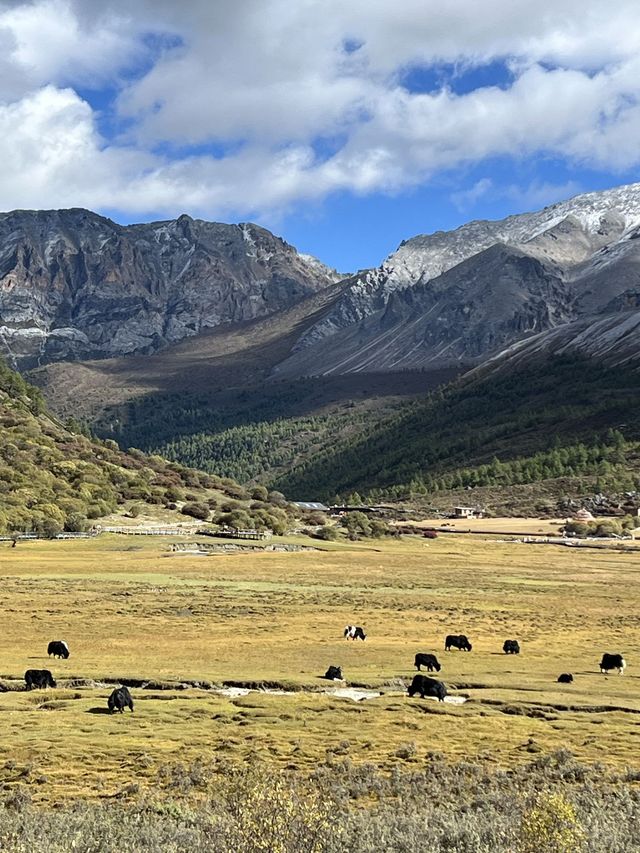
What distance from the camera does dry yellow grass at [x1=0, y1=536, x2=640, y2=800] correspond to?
23.3m

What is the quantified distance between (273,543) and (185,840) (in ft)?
333

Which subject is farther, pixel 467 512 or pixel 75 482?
pixel 467 512

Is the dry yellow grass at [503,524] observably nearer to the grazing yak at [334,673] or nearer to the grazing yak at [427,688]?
the grazing yak at [334,673]

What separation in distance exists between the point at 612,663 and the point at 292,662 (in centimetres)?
1398

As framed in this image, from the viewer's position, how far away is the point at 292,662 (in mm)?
37562

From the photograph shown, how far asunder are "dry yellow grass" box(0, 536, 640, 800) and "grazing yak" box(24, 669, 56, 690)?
50 cm

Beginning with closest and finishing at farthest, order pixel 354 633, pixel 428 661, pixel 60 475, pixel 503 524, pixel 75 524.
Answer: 1. pixel 428 661
2. pixel 354 633
3. pixel 75 524
4. pixel 60 475
5. pixel 503 524

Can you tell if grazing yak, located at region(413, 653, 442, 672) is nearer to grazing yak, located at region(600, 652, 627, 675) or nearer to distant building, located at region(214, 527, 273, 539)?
grazing yak, located at region(600, 652, 627, 675)

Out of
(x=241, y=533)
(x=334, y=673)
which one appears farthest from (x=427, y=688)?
(x=241, y=533)

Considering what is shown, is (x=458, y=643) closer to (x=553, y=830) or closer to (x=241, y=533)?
(x=553, y=830)

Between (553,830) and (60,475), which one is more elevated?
(60,475)

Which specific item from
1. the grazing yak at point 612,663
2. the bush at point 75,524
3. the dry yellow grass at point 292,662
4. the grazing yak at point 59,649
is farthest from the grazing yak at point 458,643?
the bush at point 75,524

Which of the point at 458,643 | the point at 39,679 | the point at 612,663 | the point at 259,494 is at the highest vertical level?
the point at 259,494

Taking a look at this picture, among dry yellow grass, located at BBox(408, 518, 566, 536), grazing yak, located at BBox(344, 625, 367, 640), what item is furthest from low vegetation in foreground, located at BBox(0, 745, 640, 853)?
dry yellow grass, located at BBox(408, 518, 566, 536)
